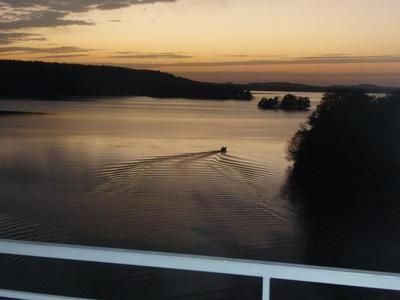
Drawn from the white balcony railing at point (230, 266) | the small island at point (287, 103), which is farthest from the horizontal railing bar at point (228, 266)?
the small island at point (287, 103)

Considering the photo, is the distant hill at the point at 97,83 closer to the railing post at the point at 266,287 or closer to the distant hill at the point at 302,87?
the distant hill at the point at 302,87

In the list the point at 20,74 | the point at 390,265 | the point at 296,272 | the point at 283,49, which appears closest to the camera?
the point at 296,272

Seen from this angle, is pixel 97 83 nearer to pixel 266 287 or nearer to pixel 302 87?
pixel 302 87

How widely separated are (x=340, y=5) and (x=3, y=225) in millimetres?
1411

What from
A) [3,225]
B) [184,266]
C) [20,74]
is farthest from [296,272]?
[20,74]

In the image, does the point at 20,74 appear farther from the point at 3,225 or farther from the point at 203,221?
the point at 203,221

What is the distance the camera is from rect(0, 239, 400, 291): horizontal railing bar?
124 centimetres

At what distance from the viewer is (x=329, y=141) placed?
1.75m

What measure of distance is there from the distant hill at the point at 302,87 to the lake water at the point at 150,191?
0.11 feet

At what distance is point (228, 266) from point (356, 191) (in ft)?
2.11

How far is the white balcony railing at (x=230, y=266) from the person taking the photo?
124 centimetres

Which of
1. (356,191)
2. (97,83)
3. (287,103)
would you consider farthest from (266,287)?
(97,83)

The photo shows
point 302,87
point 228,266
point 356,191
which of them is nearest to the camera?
point 228,266

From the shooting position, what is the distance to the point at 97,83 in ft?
6.56
